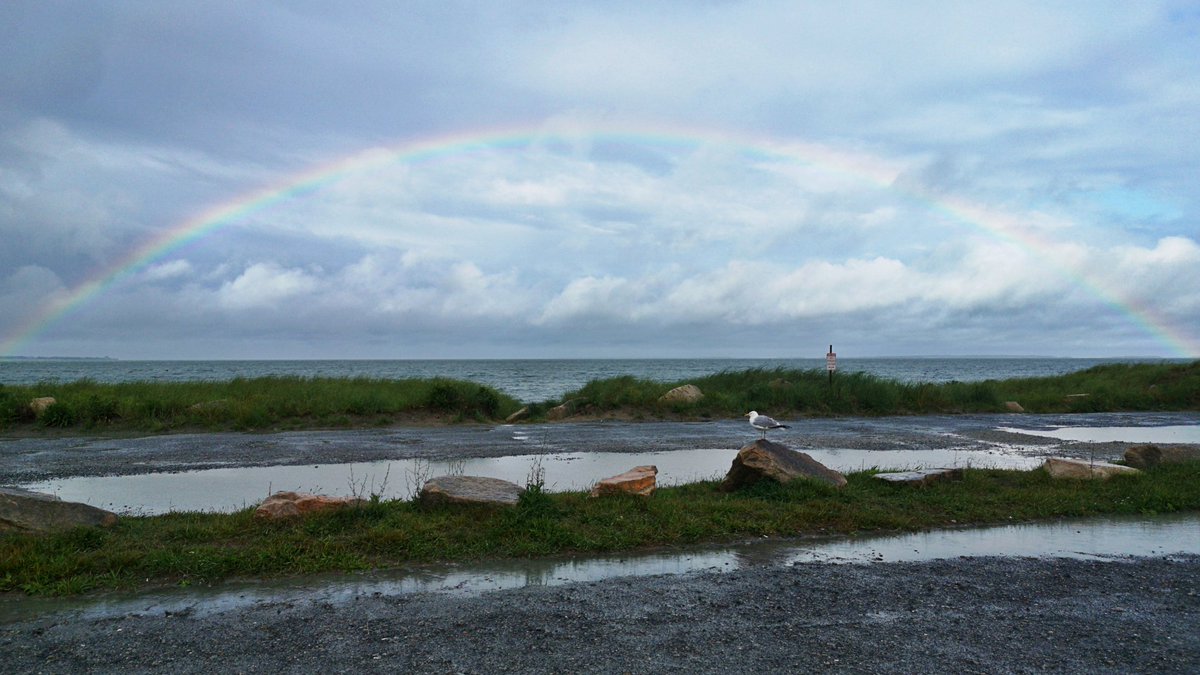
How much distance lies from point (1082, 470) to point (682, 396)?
16.5 meters

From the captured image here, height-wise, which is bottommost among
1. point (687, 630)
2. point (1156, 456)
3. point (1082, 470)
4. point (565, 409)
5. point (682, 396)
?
point (687, 630)

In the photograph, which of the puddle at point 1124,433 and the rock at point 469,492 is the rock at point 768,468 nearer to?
the rock at point 469,492

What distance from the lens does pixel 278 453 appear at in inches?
642

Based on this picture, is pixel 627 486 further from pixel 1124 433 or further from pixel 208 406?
pixel 1124 433

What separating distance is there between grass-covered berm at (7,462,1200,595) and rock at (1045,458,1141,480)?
0.22 metres

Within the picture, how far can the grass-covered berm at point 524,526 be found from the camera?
23.2 feet

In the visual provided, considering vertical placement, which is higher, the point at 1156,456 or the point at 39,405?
the point at 1156,456

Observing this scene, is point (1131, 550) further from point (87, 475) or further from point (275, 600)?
point (87, 475)

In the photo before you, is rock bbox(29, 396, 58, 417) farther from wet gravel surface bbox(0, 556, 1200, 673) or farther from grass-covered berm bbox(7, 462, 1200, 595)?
Answer: wet gravel surface bbox(0, 556, 1200, 673)

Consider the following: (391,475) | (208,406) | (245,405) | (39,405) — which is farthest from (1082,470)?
(39,405)

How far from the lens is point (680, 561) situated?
7.74 meters

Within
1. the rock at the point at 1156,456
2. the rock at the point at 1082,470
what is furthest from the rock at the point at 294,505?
the rock at the point at 1156,456

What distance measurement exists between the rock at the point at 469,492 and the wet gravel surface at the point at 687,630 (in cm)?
244

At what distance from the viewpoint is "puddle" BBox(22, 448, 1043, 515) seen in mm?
11000
